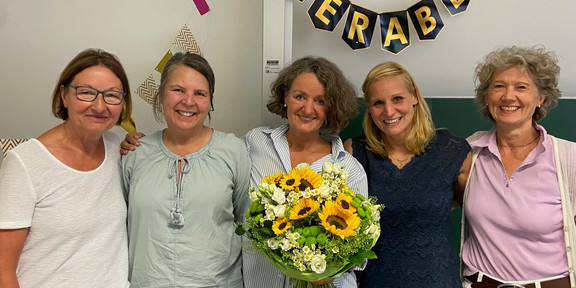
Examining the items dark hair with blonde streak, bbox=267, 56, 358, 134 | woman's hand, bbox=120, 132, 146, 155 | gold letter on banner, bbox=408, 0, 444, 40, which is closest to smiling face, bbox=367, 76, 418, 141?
dark hair with blonde streak, bbox=267, 56, 358, 134

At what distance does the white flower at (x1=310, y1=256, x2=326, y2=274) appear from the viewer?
4.18 feet

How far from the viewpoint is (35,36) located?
2.43 metres

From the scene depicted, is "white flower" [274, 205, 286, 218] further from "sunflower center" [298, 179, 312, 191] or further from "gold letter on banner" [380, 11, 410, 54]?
"gold letter on banner" [380, 11, 410, 54]

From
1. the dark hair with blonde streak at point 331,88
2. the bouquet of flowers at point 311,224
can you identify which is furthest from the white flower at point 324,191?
the dark hair with blonde streak at point 331,88

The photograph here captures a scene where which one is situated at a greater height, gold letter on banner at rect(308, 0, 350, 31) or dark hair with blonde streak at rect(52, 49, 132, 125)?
gold letter on banner at rect(308, 0, 350, 31)

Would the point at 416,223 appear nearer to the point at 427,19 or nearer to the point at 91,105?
the point at 427,19

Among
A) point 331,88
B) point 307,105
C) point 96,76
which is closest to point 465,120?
point 331,88

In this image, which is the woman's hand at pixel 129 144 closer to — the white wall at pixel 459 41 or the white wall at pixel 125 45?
the white wall at pixel 125 45

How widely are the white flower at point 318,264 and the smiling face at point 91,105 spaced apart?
0.97 meters

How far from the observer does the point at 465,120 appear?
2.39m

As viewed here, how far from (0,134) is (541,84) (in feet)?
10.1

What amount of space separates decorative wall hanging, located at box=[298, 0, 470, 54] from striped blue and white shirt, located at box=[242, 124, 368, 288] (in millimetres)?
805

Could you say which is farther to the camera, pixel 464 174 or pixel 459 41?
pixel 459 41

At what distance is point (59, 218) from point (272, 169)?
0.89m
